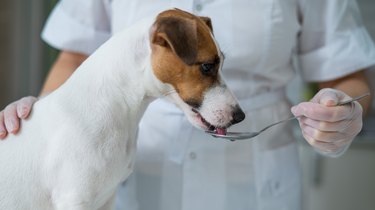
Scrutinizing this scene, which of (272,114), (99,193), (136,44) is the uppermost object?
(136,44)

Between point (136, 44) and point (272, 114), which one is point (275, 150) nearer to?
point (272, 114)

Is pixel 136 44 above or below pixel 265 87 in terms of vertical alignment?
above

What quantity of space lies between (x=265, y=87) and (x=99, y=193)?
16.2 inches

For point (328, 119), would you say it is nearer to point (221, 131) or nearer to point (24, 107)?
point (221, 131)

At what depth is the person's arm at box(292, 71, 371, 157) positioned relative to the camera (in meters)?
0.79

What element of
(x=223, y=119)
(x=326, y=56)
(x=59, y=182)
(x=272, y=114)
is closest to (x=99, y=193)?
(x=59, y=182)

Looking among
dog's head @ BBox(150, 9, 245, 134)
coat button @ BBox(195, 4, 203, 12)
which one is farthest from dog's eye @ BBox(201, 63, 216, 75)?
coat button @ BBox(195, 4, 203, 12)

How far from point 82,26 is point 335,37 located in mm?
498

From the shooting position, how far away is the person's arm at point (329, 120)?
792 millimetres

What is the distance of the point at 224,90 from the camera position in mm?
783

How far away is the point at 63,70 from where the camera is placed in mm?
1098

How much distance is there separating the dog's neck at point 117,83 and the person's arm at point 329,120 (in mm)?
215

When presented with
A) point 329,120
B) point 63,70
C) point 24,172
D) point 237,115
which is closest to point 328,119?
point 329,120

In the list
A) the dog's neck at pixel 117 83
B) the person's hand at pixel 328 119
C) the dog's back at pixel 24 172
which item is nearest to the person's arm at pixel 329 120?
the person's hand at pixel 328 119
